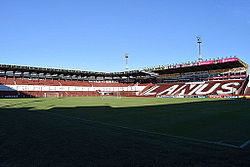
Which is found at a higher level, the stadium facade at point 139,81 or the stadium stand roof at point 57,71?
the stadium stand roof at point 57,71

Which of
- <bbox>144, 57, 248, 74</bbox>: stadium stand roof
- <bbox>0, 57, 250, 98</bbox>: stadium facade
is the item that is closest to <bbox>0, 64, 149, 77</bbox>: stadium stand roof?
<bbox>0, 57, 250, 98</bbox>: stadium facade

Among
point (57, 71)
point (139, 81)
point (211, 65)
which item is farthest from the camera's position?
point (139, 81)

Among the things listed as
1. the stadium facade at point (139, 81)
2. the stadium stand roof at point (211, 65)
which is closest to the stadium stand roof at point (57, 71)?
the stadium facade at point (139, 81)

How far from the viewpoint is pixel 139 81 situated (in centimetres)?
7538

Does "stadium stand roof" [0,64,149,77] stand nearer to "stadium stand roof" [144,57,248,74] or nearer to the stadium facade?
the stadium facade

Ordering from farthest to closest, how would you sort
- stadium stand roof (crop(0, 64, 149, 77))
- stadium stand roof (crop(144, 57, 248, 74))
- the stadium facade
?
1. stadium stand roof (crop(0, 64, 149, 77))
2. the stadium facade
3. stadium stand roof (crop(144, 57, 248, 74))

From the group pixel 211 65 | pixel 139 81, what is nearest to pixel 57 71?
pixel 139 81

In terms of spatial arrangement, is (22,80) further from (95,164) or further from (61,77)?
(95,164)

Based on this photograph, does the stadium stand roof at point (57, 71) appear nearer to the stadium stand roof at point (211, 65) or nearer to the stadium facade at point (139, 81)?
the stadium facade at point (139, 81)

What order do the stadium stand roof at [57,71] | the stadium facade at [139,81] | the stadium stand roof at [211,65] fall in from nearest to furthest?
the stadium stand roof at [211,65] → the stadium facade at [139,81] → the stadium stand roof at [57,71]

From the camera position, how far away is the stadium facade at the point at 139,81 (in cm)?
4738

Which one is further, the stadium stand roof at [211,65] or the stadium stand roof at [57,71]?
the stadium stand roof at [57,71]

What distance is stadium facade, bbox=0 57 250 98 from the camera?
47375 millimetres

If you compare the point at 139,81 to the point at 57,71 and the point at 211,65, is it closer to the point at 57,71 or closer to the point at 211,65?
the point at 211,65
